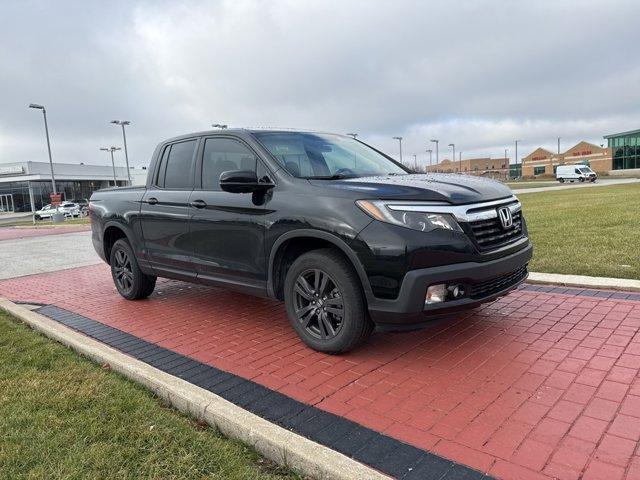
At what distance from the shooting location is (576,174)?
5322 cm

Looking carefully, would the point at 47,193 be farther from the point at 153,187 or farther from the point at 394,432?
the point at 394,432

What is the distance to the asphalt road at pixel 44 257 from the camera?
31.3ft

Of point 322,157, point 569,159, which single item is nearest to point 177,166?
point 322,157

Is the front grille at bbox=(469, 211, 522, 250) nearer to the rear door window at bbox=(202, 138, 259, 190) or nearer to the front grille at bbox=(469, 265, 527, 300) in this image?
the front grille at bbox=(469, 265, 527, 300)

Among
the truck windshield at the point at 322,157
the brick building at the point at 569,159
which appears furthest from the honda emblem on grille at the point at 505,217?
the brick building at the point at 569,159

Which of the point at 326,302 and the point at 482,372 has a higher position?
the point at 326,302

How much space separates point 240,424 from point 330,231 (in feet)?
4.93

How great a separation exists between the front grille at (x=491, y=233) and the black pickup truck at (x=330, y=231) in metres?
0.01

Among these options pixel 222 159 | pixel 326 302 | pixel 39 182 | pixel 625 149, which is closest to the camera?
pixel 326 302

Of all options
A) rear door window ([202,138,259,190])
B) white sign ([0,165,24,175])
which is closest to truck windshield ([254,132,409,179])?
rear door window ([202,138,259,190])

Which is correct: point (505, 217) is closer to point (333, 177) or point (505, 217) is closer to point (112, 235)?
point (333, 177)

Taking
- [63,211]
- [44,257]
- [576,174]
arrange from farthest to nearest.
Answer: [576,174]
[63,211]
[44,257]

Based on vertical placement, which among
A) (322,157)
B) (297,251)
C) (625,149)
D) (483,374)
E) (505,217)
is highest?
(625,149)

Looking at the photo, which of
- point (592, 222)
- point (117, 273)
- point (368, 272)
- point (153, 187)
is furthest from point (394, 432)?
point (592, 222)
